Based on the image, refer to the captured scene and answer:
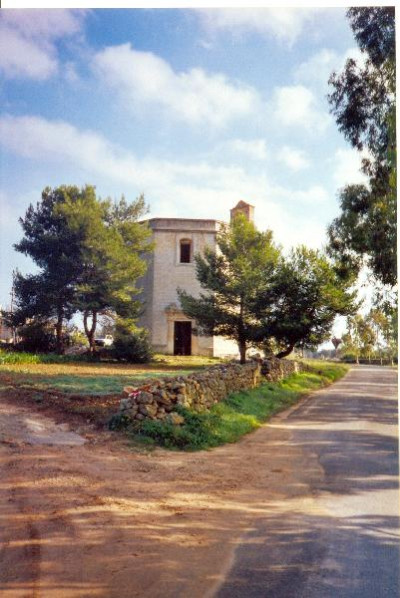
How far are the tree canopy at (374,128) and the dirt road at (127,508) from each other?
10.9 ft

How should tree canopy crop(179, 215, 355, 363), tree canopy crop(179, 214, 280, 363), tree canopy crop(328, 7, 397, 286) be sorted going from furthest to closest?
tree canopy crop(179, 214, 280, 363) → tree canopy crop(179, 215, 355, 363) → tree canopy crop(328, 7, 397, 286)

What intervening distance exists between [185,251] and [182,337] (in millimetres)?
3430

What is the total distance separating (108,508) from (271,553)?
6.16 feet

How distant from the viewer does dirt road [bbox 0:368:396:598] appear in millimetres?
3666

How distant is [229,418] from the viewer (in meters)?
10.4

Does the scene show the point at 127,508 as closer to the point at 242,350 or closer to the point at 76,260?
the point at 76,260

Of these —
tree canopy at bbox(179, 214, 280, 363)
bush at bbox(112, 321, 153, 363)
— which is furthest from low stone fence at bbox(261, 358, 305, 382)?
bush at bbox(112, 321, 153, 363)

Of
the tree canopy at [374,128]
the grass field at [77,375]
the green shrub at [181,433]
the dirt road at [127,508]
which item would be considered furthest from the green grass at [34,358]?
the tree canopy at [374,128]

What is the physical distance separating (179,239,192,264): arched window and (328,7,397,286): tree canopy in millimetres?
10469

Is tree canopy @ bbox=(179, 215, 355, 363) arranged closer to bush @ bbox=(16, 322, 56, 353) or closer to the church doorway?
the church doorway

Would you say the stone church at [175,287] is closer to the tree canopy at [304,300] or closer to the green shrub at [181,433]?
the tree canopy at [304,300]

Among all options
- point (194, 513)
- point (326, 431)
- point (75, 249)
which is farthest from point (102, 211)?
point (194, 513)

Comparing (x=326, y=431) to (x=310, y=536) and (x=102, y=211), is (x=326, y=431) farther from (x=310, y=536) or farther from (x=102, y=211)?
(x=102, y=211)

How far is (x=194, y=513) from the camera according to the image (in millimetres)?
5090
